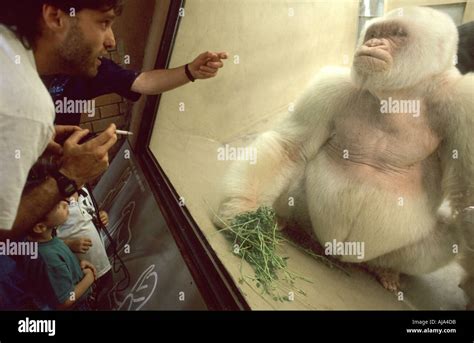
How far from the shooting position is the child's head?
123 cm

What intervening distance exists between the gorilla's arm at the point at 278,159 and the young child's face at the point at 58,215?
477 millimetres

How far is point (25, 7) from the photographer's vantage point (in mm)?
1111

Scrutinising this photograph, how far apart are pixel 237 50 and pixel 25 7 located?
628 mm

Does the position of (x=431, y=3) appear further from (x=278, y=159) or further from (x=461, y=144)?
(x=278, y=159)

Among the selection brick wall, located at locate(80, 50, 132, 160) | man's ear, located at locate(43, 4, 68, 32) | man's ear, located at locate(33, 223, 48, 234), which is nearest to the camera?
man's ear, located at locate(43, 4, 68, 32)

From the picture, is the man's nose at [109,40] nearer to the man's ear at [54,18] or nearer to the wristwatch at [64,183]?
the man's ear at [54,18]

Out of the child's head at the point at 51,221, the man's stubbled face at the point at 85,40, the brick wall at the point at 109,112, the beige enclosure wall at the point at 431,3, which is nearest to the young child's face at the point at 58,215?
the child's head at the point at 51,221

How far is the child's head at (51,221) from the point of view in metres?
1.23

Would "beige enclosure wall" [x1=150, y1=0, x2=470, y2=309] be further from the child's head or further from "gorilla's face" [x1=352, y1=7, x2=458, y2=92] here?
the child's head

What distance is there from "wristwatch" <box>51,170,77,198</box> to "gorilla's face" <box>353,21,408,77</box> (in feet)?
2.91

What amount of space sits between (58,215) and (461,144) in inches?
47.0

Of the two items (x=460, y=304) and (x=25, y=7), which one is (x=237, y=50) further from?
(x=460, y=304)

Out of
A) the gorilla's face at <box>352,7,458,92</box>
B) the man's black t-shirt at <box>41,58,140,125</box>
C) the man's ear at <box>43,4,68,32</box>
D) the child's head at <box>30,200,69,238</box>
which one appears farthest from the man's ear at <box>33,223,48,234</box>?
the gorilla's face at <box>352,7,458,92</box>
